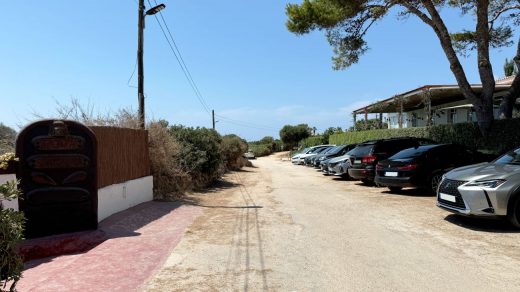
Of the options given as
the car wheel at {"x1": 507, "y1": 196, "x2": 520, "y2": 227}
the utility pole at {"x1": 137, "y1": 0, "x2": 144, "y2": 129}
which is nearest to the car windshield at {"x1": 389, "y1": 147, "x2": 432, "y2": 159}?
the car wheel at {"x1": 507, "y1": 196, "x2": 520, "y2": 227}

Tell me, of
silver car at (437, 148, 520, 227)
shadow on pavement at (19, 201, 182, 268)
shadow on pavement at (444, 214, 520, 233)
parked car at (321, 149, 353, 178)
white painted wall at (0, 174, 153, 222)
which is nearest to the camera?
shadow on pavement at (19, 201, 182, 268)

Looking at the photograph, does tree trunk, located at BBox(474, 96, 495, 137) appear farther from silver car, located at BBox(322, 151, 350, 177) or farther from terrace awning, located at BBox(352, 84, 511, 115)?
terrace awning, located at BBox(352, 84, 511, 115)

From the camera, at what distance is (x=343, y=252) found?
692 cm

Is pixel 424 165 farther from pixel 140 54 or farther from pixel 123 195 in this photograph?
pixel 140 54

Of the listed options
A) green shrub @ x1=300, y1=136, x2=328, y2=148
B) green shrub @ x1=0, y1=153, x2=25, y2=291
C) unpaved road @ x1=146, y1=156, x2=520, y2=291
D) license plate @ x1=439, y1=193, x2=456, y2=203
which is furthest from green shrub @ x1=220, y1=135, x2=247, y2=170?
green shrub @ x1=300, y1=136, x2=328, y2=148

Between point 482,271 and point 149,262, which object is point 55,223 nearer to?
point 149,262

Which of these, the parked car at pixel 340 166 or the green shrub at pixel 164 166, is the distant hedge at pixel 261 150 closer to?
the parked car at pixel 340 166

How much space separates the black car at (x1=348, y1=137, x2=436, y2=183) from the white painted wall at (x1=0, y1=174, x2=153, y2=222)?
7860 mm

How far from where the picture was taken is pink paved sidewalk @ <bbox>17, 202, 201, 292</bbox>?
555 centimetres

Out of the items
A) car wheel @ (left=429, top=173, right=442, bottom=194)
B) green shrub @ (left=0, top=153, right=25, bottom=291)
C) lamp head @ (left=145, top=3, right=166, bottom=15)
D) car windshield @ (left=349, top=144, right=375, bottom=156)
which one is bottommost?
car wheel @ (left=429, top=173, right=442, bottom=194)

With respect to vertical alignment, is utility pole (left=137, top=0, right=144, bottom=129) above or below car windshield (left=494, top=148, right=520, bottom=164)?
above

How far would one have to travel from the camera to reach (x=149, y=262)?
6566 mm

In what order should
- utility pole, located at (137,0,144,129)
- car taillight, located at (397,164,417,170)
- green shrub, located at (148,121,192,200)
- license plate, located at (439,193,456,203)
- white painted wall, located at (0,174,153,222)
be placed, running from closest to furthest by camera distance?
license plate, located at (439,193,456,203) < white painted wall, located at (0,174,153,222) < car taillight, located at (397,164,417,170) < green shrub, located at (148,121,192,200) < utility pole, located at (137,0,144,129)

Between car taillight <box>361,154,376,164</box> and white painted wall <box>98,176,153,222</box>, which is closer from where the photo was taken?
white painted wall <box>98,176,153,222</box>
